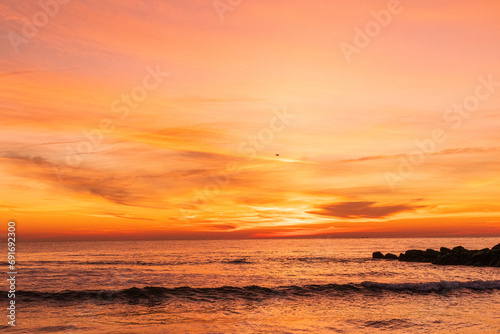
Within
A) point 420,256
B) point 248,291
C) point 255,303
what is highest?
point 420,256

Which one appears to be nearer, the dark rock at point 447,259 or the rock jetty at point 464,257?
the rock jetty at point 464,257

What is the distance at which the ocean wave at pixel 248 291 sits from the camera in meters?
26.2

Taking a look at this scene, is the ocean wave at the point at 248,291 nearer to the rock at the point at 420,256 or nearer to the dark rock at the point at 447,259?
the dark rock at the point at 447,259

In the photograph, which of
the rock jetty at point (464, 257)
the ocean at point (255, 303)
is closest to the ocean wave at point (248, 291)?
the ocean at point (255, 303)

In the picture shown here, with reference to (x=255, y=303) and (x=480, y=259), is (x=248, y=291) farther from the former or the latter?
(x=480, y=259)

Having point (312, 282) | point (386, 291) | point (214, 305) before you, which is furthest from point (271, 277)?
point (214, 305)

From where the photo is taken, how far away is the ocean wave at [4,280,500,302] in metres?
26.2

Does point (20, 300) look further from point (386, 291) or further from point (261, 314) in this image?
point (386, 291)

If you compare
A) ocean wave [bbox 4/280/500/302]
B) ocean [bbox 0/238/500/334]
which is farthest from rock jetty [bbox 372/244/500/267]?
ocean wave [bbox 4/280/500/302]

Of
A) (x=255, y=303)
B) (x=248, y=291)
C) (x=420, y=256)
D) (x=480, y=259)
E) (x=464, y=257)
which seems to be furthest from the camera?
(x=420, y=256)

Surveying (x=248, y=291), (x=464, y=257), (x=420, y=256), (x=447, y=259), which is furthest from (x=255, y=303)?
(x=420, y=256)

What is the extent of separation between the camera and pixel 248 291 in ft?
95.0

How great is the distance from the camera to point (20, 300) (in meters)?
24.4

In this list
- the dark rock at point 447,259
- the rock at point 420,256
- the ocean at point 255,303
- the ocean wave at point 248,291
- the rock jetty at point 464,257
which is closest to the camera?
the ocean at point 255,303
